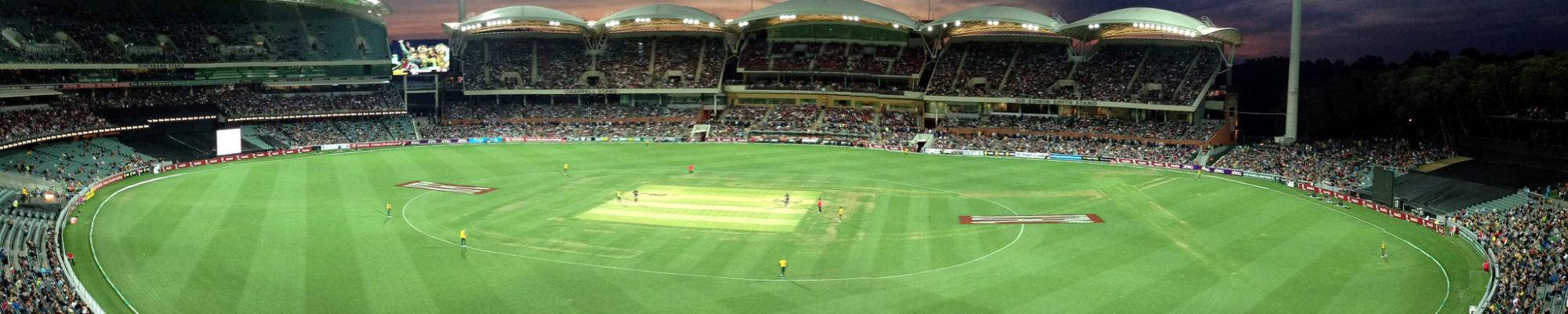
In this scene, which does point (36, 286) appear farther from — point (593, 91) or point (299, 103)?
point (593, 91)

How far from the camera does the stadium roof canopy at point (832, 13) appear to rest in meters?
85.0

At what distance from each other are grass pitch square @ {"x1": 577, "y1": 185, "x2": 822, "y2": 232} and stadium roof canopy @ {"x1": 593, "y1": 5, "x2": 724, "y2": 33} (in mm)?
40758

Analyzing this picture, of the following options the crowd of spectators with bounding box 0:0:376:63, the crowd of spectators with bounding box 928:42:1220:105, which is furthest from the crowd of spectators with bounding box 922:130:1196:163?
the crowd of spectators with bounding box 0:0:376:63

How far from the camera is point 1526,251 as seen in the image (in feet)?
99.7

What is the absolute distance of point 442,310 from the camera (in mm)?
25406

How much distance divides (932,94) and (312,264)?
64.1 metres

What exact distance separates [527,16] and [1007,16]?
46.9 metres

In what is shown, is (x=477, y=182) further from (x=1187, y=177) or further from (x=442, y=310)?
(x=1187, y=177)

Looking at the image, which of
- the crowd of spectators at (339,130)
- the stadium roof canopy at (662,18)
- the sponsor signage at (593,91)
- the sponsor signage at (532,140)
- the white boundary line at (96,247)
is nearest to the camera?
the white boundary line at (96,247)

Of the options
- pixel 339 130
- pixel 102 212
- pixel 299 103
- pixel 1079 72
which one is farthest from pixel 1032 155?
pixel 299 103

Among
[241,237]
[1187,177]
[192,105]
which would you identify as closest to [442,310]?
[241,237]

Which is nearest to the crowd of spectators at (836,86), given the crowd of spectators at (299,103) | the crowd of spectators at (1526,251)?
the crowd of spectators at (299,103)

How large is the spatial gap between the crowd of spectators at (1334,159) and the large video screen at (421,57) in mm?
74778

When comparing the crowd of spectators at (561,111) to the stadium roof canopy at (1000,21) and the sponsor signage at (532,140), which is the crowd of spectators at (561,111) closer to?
the sponsor signage at (532,140)
